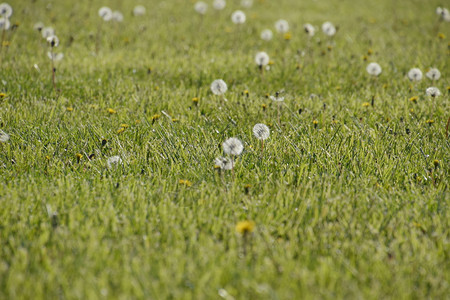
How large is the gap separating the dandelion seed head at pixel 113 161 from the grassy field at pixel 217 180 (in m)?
0.02

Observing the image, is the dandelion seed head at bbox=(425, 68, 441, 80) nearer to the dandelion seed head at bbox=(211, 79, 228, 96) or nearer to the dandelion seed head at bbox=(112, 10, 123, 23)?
the dandelion seed head at bbox=(211, 79, 228, 96)

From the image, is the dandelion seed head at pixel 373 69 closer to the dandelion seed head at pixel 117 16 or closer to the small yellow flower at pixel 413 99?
the small yellow flower at pixel 413 99

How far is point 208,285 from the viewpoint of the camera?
1.45 metres

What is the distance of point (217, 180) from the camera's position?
218 cm

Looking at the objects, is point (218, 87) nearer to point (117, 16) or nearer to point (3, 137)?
point (3, 137)

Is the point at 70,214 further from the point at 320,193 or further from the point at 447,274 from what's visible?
the point at 447,274

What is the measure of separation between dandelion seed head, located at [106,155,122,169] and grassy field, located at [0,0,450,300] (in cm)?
2

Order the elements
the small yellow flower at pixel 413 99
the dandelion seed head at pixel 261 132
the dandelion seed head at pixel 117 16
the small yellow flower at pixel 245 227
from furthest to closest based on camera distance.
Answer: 1. the dandelion seed head at pixel 117 16
2. the small yellow flower at pixel 413 99
3. the dandelion seed head at pixel 261 132
4. the small yellow flower at pixel 245 227

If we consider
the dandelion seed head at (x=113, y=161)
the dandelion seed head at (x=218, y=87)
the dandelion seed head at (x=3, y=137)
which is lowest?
the dandelion seed head at (x=3, y=137)

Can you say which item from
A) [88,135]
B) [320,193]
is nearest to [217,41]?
[88,135]

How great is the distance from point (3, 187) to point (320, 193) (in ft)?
5.31

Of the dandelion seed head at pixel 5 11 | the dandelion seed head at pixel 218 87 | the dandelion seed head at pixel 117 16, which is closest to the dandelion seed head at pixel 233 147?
the dandelion seed head at pixel 218 87

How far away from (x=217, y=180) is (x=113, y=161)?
65 centimetres

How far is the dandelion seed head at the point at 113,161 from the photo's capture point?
7.67 feet
